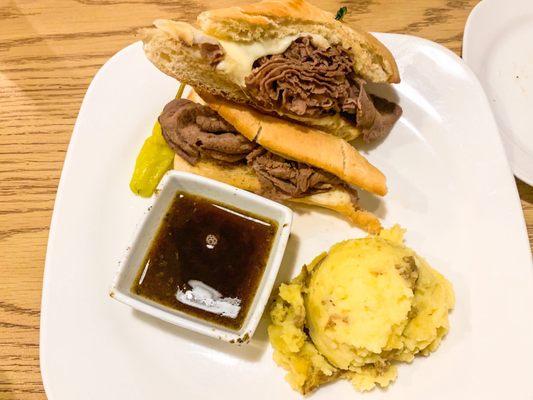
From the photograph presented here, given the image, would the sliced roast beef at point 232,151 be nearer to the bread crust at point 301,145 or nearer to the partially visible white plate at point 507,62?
the bread crust at point 301,145

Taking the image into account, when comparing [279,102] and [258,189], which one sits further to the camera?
[258,189]

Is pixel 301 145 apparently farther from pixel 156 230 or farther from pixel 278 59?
pixel 156 230

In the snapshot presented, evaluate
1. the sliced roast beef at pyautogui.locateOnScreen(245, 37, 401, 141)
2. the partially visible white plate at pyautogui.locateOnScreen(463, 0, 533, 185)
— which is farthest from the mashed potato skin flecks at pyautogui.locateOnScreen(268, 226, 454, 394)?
the partially visible white plate at pyautogui.locateOnScreen(463, 0, 533, 185)

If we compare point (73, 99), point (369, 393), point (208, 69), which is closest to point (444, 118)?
point (208, 69)

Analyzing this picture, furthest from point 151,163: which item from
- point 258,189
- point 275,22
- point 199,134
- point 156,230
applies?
point 275,22

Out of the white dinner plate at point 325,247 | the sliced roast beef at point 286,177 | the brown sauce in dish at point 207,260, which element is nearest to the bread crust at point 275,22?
the white dinner plate at point 325,247
